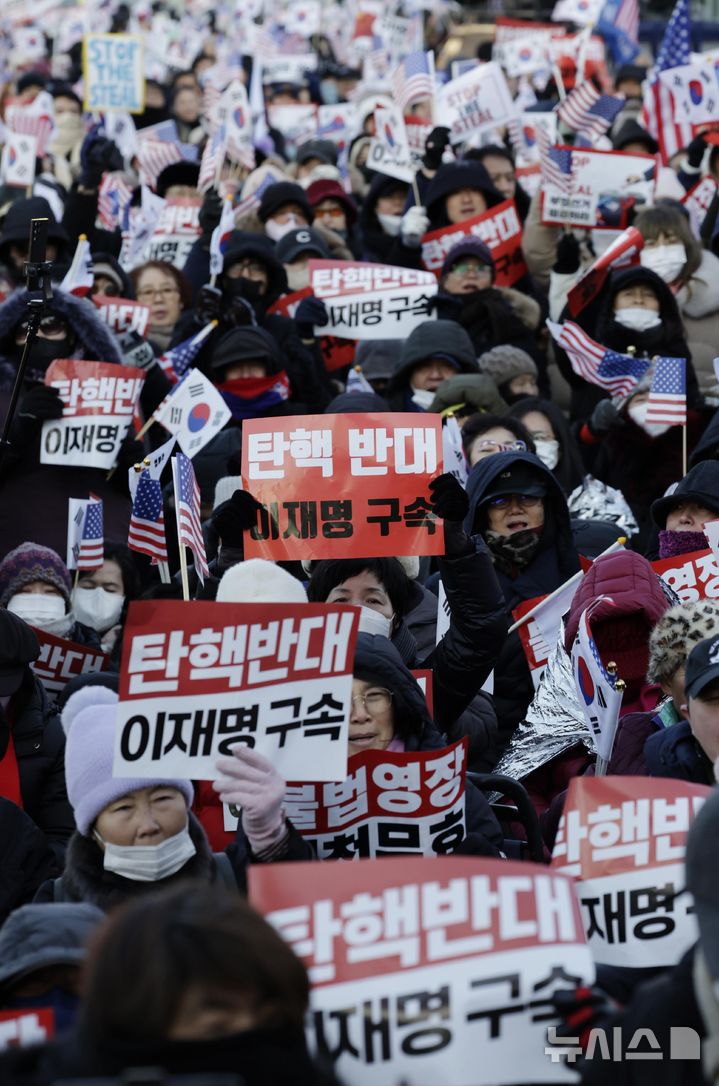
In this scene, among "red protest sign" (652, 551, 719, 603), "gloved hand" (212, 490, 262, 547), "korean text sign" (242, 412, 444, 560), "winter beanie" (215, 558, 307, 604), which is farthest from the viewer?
"red protest sign" (652, 551, 719, 603)

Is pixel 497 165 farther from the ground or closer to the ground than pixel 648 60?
farther from the ground

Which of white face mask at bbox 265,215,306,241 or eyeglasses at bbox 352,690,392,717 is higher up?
eyeglasses at bbox 352,690,392,717

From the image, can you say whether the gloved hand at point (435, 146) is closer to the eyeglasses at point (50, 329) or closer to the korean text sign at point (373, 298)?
the korean text sign at point (373, 298)

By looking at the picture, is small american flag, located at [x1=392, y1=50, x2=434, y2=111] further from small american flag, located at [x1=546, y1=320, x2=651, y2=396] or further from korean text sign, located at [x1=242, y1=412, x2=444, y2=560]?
korean text sign, located at [x1=242, y1=412, x2=444, y2=560]

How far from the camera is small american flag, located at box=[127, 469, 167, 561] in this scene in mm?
7602

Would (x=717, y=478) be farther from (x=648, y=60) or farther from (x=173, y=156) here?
(x=648, y=60)

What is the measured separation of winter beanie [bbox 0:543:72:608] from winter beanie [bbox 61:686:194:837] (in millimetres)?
2224

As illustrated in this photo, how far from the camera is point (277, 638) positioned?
4.72m

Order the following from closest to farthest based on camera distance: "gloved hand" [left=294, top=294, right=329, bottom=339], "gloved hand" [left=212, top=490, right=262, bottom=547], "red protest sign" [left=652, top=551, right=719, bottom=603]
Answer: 1. "gloved hand" [left=212, top=490, right=262, bottom=547]
2. "red protest sign" [left=652, top=551, right=719, bottom=603]
3. "gloved hand" [left=294, top=294, right=329, bottom=339]

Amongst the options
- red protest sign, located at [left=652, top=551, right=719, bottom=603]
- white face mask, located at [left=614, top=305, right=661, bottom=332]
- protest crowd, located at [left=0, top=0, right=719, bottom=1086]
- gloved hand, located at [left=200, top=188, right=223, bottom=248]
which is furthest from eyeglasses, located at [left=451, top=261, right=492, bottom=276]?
red protest sign, located at [left=652, top=551, right=719, bottom=603]

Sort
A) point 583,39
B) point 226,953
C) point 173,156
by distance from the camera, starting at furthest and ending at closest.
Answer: point 583,39
point 173,156
point 226,953

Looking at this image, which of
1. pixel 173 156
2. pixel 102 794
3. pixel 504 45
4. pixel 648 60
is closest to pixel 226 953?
pixel 102 794

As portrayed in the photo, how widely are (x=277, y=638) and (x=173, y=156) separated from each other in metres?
9.72

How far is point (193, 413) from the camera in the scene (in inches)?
326
